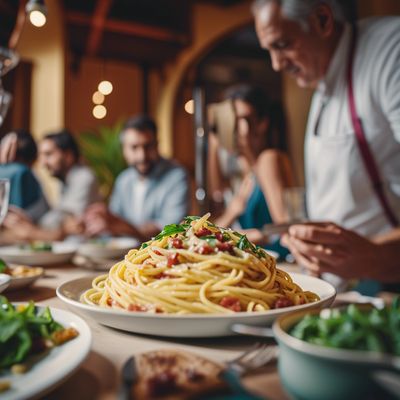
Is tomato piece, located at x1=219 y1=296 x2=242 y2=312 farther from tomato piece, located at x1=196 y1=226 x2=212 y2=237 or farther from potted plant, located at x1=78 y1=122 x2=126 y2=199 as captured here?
potted plant, located at x1=78 y1=122 x2=126 y2=199

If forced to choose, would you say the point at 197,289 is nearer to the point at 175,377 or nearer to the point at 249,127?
the point at 175,377

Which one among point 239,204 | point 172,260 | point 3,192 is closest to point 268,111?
point 239,204

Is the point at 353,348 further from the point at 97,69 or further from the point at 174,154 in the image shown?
the point at 97,69

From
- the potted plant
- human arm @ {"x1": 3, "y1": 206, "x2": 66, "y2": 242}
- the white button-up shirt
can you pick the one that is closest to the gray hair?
the white button-up shirt

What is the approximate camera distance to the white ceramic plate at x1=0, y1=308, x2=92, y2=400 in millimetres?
443

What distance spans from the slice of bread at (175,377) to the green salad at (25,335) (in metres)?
0.13

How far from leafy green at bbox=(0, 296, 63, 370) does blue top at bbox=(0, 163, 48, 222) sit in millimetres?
2814

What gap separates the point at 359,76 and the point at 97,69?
755 centimetres

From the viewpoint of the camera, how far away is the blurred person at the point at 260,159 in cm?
269

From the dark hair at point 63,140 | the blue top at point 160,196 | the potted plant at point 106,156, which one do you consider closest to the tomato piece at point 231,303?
the blue top at point 160,196

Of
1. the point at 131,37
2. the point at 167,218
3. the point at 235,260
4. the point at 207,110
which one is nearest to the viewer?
the point at 235,260

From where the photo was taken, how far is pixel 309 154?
2.15 meters

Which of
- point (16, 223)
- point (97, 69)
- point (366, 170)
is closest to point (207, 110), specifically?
point (366, 170)

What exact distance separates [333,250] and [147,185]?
307 cm
